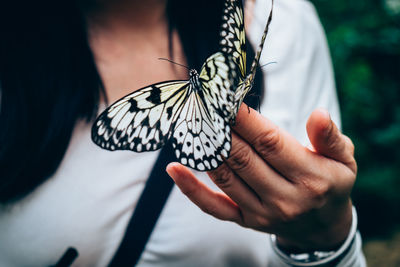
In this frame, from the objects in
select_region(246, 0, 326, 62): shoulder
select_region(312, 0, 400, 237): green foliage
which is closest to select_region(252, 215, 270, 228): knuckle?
select_region(246, 0, 326, 62): shoulder

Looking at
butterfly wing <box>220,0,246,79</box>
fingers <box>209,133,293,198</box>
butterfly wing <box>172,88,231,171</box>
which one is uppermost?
butterfly wing <box>220,0,246,79</box>

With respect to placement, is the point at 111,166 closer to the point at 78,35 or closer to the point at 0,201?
the point at 0,201

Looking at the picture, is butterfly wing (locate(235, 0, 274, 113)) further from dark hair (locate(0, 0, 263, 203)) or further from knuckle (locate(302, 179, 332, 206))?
dark hair (locate(0, 0, 263, 203))

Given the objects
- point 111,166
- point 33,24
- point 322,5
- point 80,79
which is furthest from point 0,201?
point 322,5

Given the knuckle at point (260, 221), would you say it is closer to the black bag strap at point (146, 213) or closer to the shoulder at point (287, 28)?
the black bag strap at point (146, 213)

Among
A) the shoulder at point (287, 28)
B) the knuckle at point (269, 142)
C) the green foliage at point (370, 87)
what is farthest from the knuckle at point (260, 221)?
the green foliage at point (370, 87)

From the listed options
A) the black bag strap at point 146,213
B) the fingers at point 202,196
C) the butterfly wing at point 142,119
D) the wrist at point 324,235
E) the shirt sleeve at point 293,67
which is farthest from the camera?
the shirt sleeve at point 293,67
